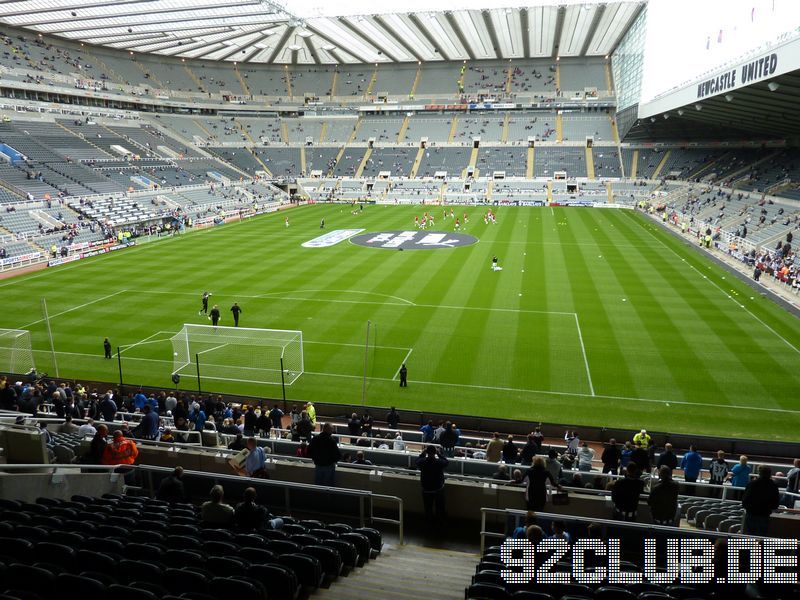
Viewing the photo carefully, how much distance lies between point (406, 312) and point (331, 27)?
62472mm

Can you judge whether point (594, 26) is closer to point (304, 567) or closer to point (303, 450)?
point (303, 450)

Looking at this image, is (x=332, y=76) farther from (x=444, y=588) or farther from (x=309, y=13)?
(x=444, y=588)

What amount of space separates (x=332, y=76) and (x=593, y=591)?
10957 cm

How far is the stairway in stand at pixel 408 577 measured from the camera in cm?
606

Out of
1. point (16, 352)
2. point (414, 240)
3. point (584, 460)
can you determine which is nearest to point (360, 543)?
point (584, 460)

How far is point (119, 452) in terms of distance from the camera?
30.3 feet

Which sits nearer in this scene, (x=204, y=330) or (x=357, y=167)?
(x=204, y=330)

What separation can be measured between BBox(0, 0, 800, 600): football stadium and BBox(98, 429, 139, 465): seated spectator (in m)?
0.04

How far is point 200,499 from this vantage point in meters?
9.02

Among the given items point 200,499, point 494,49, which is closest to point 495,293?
point 200,499

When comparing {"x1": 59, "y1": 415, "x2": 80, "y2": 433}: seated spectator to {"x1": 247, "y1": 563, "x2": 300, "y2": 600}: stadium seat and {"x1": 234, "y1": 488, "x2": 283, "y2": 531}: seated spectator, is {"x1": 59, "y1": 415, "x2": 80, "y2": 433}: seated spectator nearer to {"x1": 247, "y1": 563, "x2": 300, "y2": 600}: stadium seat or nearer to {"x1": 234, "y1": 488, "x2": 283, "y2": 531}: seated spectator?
{"x1": 234, "y1": 488, "x2": 283, "y2": 531}: seated spectator

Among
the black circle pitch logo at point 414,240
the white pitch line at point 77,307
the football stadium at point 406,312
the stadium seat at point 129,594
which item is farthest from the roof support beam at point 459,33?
the stadium seat at point 129,594

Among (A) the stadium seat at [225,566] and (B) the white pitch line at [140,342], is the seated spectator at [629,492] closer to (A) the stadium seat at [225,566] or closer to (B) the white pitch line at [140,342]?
(A) the stadium seat at [225,566]

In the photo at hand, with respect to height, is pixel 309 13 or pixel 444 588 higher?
pixel 309 13
